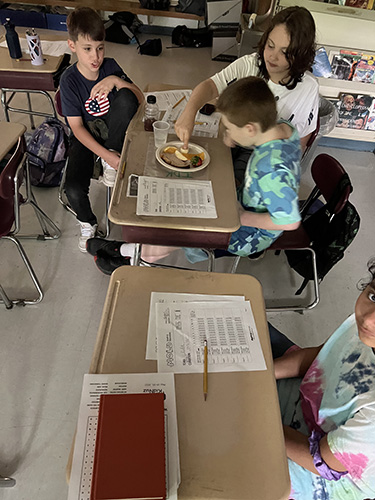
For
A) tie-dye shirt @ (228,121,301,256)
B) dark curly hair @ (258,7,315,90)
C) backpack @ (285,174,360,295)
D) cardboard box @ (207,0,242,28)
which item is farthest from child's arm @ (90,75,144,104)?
cardboard box @ (207,0,242,28)

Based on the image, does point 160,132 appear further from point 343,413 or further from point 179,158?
point 343,413

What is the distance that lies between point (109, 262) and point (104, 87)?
2.88ft

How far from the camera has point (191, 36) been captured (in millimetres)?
4633

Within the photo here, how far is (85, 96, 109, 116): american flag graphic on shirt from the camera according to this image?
188 centimetres

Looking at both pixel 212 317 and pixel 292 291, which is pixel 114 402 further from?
pixel 292 291

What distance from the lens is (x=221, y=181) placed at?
1472mm

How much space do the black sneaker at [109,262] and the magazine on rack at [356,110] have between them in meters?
2.25

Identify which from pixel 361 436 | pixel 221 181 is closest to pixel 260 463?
pixel 361 436

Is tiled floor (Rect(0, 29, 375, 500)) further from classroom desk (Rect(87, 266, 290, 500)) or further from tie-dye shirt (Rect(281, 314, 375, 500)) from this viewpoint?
tie-dye shirt (Rect(281, 314, 375, 500))

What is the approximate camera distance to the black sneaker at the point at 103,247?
1.99 m

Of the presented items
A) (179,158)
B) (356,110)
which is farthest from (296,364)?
(356,110)

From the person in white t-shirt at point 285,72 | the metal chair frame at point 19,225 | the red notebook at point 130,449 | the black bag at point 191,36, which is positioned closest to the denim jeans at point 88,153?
the metal chair frame at point 19,225

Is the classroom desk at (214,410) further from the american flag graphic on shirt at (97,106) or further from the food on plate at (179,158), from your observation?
the american flag graphic on shirt at (97,106)

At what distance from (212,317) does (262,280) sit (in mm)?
1196
